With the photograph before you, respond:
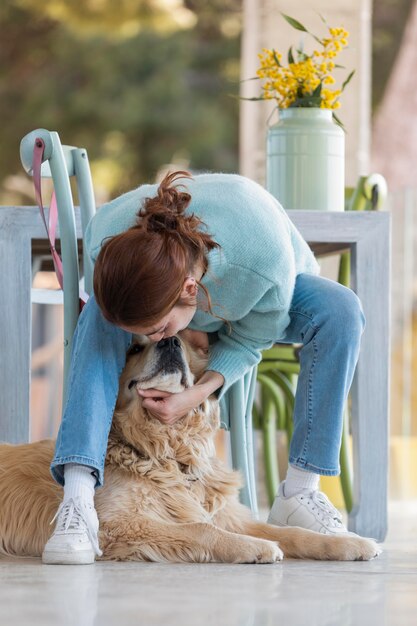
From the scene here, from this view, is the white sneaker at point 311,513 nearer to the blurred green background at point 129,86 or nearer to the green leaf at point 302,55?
the green leaf at point 302,55

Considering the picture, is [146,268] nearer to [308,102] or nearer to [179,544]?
[179,544]

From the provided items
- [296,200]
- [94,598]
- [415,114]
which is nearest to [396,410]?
[296,200]

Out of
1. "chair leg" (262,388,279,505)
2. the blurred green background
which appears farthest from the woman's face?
the blurred green background

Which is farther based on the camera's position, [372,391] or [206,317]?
[372,391]

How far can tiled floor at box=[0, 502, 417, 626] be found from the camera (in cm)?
158

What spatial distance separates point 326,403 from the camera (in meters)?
2.36

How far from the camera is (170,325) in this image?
7.21 feet

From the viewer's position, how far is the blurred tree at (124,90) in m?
10.9

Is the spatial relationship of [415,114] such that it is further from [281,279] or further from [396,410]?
[281,279]

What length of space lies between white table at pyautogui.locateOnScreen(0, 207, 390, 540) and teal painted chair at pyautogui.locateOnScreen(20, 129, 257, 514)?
0.12 m

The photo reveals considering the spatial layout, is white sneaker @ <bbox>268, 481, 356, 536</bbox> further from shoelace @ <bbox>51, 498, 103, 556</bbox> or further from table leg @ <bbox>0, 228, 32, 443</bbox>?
table leg @ <bbox>0, 228, 32, 443</bbox>

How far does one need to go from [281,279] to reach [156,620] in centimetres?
89

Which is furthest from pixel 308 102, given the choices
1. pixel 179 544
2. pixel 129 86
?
pixel 129 86

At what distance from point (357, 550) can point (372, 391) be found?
0.56 meters
